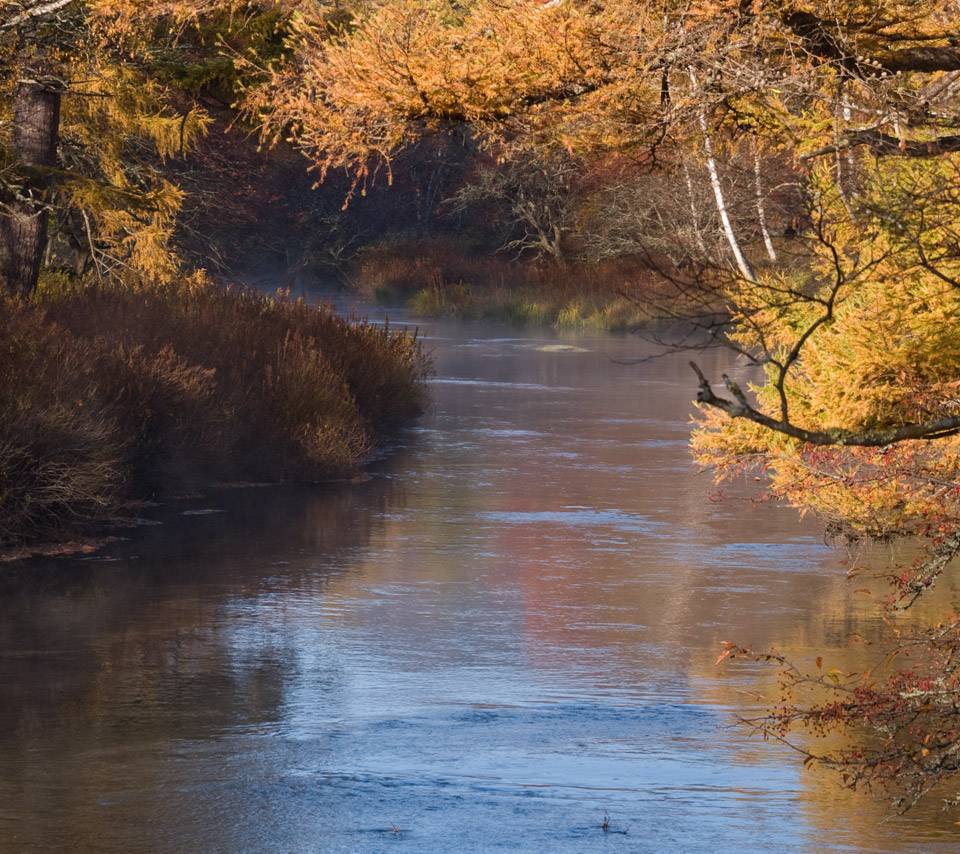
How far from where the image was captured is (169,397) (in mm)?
16109

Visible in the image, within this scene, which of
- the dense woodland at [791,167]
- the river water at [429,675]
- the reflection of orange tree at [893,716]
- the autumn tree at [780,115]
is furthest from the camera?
the autumn tree at [780,115]

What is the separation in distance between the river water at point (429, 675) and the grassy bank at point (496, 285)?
25385 mm

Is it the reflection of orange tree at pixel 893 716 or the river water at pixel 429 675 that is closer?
the reflection of orange tree at pixel 893 716

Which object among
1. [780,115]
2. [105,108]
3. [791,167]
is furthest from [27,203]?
[791,167]

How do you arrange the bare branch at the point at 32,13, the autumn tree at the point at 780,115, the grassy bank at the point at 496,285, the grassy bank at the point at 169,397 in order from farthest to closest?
the grassy bank at the point at 496,285
the bare branch at the point at 32,13
the grassy bank at the point at 169,397
the autumn tree at the point at 780,115

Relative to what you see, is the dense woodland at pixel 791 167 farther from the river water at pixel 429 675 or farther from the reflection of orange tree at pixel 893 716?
the river water at pixel 429 675

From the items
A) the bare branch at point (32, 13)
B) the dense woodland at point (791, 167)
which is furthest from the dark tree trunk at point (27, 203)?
the bare branch at point (32, 13)

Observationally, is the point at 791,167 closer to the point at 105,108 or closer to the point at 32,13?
the point at 32,13

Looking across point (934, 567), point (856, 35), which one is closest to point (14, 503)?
point (856, 35)

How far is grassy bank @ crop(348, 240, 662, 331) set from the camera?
44.0 meters

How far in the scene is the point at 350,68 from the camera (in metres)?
10.7

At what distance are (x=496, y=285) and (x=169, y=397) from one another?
3439 cm

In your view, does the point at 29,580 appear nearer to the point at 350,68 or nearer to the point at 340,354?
the point at 350,68

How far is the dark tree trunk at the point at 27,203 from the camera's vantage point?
2067 centimetres
